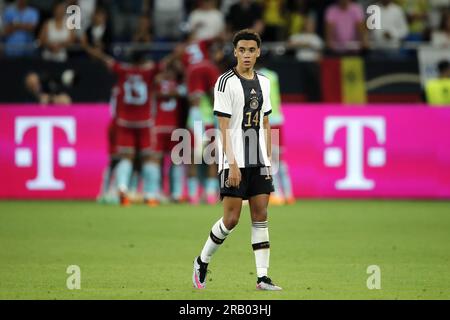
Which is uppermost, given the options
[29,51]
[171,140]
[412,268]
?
[29,51]

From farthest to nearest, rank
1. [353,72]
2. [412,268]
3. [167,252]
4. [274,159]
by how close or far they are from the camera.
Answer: [353,72] < [274,159] < [167,252] < [412,268]

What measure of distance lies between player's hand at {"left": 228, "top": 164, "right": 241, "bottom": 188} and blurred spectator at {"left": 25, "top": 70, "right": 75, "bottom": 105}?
11.5 meters

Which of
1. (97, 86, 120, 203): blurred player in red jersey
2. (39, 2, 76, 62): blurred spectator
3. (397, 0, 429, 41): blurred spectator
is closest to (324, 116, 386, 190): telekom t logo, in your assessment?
(97, 86, 120, 203): blurred player in red jersey

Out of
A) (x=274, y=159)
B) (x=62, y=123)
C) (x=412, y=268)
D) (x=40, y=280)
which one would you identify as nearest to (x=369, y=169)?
(x=274, y=159)

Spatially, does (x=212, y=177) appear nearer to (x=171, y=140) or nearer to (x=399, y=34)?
(x=171, y=140)

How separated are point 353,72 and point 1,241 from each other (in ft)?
32.1

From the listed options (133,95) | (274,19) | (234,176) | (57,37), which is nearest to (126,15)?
(57,37)

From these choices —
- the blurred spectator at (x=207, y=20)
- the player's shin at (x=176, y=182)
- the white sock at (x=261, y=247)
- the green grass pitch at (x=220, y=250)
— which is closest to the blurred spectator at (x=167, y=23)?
the blurred spectator at (x=207, y=20)

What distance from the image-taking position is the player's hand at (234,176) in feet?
31.4

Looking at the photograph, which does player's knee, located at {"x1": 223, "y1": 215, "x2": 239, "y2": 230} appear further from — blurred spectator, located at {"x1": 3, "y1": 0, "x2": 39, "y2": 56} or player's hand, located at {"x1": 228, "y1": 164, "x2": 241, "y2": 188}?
blurred spectator, located at {"x1": 3, "y1": 0, "x2": 39, "y2": 56}

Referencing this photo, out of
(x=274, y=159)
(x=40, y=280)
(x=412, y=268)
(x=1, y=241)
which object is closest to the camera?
(x=40, y=280)

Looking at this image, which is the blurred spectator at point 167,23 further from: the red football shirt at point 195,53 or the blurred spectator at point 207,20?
the red football shirt at point 195,53

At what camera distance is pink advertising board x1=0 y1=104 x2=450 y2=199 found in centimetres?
2014

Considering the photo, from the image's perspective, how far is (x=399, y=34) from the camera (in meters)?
23.1
